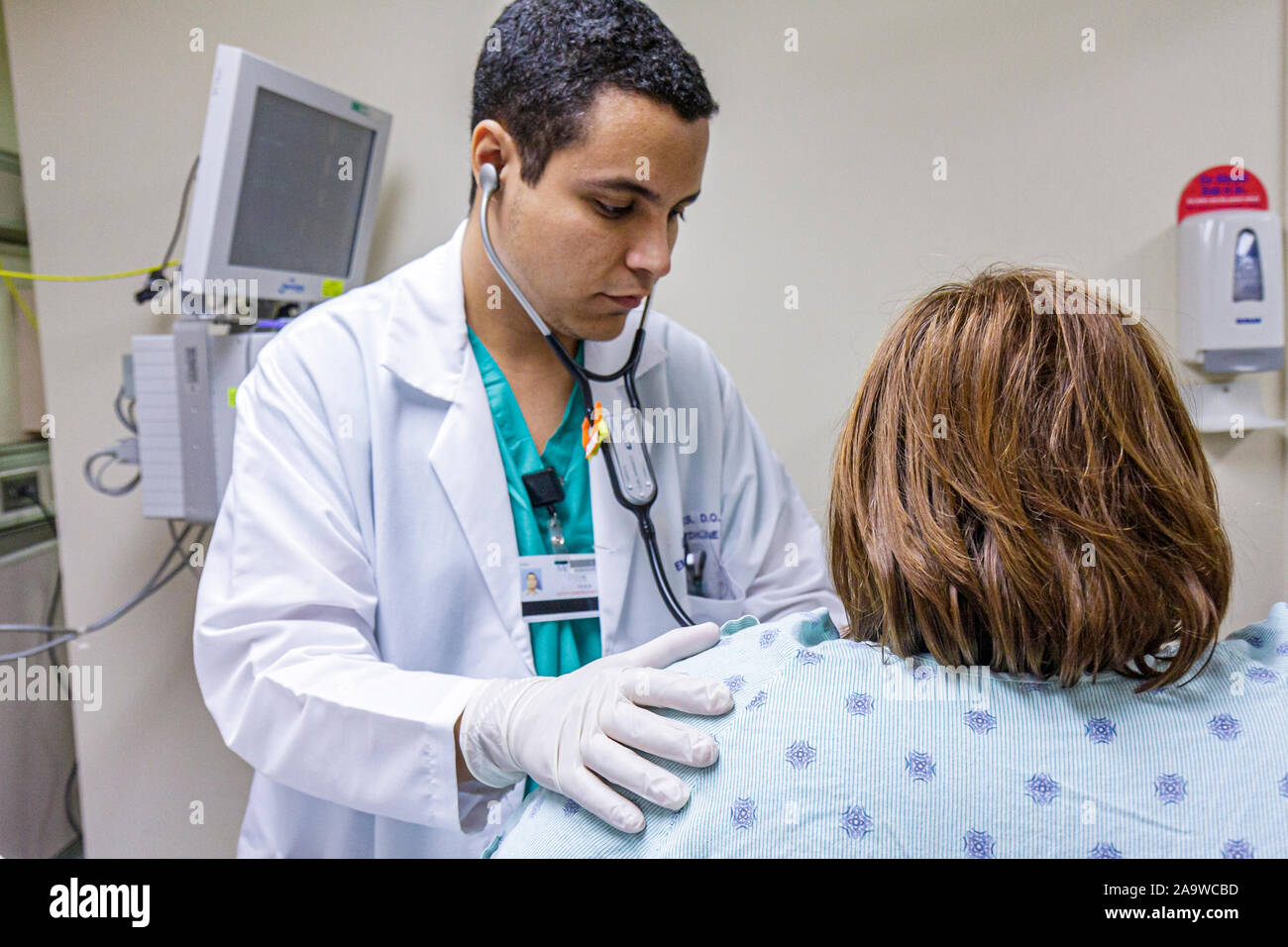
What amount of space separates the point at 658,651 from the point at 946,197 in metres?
1.16

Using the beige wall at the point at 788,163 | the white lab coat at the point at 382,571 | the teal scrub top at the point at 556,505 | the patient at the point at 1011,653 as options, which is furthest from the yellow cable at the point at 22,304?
the patient at the point at 1011,653

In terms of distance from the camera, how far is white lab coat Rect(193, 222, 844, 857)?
0.90 metres

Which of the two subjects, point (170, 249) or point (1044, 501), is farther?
point (170, 249)

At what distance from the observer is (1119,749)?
1.90 feet

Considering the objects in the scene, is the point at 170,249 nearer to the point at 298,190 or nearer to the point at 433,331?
the point at 298,190

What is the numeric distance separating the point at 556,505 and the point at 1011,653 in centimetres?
66

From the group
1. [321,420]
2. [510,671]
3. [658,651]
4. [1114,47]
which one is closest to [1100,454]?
[658,651]

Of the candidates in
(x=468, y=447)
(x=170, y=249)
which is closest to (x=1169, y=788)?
(x=468, y=447)

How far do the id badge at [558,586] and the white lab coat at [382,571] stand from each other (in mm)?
15

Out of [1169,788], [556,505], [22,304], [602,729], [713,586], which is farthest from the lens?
[22,304]

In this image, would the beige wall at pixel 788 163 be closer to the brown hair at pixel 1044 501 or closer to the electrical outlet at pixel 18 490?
the electrical outlet at pixel 18 490

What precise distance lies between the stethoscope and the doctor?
0.02 metres

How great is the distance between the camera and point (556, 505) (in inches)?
45.5
